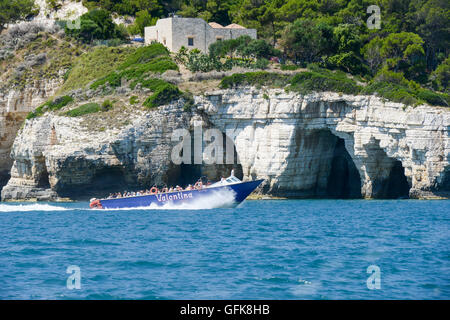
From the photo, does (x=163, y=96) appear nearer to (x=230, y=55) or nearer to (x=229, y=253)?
(x=230, y=55)

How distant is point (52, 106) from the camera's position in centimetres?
5612

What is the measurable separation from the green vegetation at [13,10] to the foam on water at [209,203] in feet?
130

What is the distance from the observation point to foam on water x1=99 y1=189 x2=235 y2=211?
4100cm

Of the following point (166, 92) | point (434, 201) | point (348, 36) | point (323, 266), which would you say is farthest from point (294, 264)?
point (348, 36)

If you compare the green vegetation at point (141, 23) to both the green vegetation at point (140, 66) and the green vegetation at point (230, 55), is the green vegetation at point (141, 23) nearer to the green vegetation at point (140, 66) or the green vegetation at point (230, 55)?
the green vegetation at point (140, 66)

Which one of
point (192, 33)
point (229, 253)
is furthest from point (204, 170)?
point (229, 253)

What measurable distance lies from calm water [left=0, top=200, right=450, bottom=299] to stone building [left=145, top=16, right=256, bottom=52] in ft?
76.8

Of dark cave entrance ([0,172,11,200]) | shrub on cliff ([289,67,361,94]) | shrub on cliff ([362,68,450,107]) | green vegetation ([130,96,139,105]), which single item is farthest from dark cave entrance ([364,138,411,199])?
dark cave entrance ([0,172,11,200])

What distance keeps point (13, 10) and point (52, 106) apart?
2349 centimetres

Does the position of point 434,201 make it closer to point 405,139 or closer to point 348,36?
point 405,139

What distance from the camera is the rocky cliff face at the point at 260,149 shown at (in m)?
47.7

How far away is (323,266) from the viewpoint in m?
23.0

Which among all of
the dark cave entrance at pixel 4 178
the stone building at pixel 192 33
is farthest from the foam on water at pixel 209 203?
the dark cave entrance at pixel 4 178

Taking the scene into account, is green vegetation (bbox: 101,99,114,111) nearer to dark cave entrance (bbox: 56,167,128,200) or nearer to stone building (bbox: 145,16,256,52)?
dark cave entrance (bbox: 56,167,128,200)
